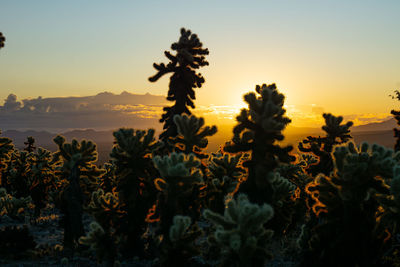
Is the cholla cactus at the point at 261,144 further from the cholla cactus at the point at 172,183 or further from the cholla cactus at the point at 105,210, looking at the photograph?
the cholla cactus at the point at 105,210

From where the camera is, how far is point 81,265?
1439 cm

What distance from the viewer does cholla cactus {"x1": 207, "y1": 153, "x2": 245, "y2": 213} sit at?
15062 mm

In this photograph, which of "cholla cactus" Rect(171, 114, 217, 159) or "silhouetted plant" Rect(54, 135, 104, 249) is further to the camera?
"silhouetted plant" Rect(54, 135, 104, 249)

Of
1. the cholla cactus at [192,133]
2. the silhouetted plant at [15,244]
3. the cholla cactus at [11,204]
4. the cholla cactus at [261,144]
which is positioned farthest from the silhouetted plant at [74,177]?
the cholla cactus at [11,204]

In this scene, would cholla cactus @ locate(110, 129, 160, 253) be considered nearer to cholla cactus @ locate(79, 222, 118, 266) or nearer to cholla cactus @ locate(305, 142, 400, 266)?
cholla cactus @ locate(79, 222, 118, 266)

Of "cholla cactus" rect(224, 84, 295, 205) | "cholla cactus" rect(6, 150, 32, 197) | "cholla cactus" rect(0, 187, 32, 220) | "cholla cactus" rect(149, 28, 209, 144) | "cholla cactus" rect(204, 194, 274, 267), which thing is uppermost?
"cholla cactus" rect(149, 28, 209, 144)

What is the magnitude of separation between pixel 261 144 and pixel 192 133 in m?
3.95

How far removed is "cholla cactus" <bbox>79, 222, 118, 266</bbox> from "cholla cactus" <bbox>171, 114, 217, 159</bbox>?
512 centimetres

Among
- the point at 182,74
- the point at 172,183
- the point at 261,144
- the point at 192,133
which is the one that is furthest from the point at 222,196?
the point at 182,74

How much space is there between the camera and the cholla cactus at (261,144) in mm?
12086

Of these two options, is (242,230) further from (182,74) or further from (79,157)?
(182,74)

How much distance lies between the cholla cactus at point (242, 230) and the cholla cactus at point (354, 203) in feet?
7.73

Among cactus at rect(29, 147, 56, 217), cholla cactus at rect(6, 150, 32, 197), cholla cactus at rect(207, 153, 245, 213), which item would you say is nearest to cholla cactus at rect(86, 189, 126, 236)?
cholla cactus at rect(207, 153, 245, 213)

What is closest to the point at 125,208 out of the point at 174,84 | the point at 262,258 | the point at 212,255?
the point at 212,255
